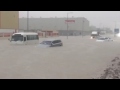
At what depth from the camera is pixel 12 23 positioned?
2436 inches

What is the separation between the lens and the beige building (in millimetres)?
57513

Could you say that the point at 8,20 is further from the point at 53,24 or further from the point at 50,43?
the point at 53,24

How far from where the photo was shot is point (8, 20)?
198ft

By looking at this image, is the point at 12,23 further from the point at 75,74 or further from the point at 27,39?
the point at 75,74

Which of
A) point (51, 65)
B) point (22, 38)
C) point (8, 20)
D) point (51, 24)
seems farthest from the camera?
point (51, 24)

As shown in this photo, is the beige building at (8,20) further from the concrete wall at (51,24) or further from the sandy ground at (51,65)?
the concrete wall at (51,24)

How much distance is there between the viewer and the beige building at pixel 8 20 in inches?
2264

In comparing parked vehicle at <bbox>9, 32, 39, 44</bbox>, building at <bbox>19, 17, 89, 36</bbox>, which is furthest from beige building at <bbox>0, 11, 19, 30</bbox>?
building at <bbox>19, 17, 89, 36</bbox>

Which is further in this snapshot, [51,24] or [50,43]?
[51,24]

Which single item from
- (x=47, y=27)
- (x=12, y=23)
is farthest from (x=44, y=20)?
(x=12, y=23)

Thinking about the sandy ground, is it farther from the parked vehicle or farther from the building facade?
Result: the building facade

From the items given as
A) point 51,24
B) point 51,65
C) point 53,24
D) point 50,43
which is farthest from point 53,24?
point 51,65

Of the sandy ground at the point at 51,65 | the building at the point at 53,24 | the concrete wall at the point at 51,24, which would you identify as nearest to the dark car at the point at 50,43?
the sandy ground at the point at 51,65
